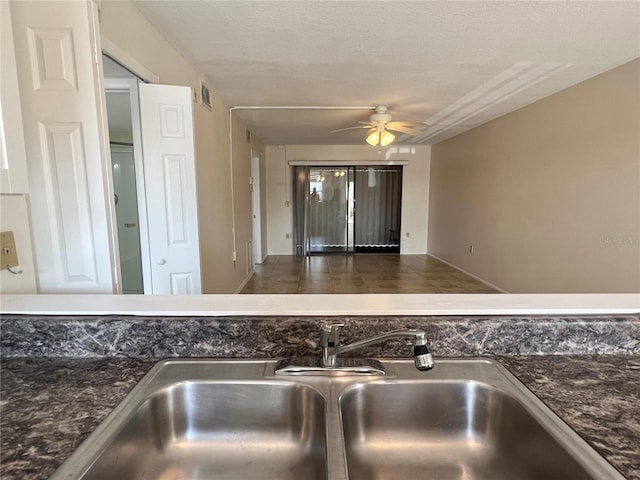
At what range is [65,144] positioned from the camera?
1.30 metres

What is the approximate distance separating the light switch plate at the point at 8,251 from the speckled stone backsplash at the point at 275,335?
397 mm

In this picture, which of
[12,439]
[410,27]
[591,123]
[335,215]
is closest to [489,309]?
[12,439]

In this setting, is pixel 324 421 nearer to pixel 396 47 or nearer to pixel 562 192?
pixel 396 47

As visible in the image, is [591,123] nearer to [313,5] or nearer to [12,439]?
[313,5]

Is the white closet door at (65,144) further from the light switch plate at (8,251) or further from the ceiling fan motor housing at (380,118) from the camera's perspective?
the ceiling fan motor housing at (380,118)

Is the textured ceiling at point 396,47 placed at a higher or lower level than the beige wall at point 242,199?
higher

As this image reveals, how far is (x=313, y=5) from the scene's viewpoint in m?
1.87

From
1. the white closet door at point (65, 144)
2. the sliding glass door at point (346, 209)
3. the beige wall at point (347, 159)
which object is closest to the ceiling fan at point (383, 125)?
the beige wall at point (347, 159)

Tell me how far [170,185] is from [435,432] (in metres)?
1.98

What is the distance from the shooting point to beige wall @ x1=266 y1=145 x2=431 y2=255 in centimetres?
692

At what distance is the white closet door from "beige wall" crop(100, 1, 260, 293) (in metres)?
0.45

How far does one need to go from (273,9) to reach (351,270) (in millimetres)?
4237

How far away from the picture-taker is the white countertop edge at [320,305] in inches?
36.5

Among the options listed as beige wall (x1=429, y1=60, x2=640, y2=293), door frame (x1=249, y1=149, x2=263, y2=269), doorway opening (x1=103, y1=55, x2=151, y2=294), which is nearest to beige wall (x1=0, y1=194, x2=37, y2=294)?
doorway opening (x1=103, y1=55, x2=151, y2=294)
